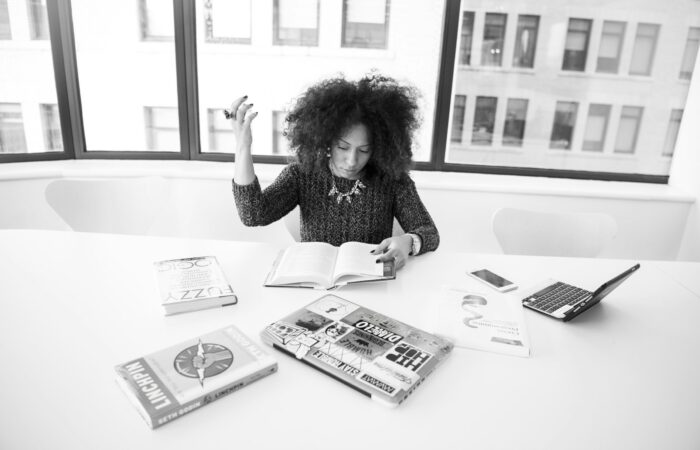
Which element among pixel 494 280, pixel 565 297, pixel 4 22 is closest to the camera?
pixel 565 297

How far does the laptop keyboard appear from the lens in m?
1.18

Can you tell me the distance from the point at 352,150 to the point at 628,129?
2.24m

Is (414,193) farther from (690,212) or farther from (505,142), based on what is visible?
(690,212)

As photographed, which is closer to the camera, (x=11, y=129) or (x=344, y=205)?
(x=344, y=205)

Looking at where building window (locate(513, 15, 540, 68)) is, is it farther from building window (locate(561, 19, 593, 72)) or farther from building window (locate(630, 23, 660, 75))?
building window (locate(630, 23, 660, 75))

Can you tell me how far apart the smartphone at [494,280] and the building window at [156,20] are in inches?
90.1

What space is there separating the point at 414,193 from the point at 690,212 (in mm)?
1872

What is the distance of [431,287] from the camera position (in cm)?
127

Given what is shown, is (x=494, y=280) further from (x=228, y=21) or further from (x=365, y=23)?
(x=228, y=21)

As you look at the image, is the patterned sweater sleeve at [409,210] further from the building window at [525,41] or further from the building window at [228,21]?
the building window at [228,21]

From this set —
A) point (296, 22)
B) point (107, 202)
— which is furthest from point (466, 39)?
point (107, 202)

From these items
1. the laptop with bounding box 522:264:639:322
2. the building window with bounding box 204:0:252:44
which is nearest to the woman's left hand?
the laptop with bounding box 522:264:639:322

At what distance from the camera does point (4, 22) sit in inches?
98.3

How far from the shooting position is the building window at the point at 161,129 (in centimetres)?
286
